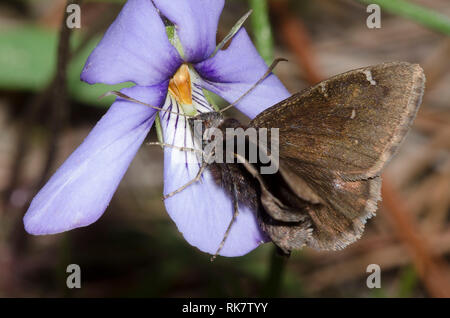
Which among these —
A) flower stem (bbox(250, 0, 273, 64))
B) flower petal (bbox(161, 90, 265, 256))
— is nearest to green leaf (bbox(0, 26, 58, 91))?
flower stem (bbox(250, 0, 273, 64))

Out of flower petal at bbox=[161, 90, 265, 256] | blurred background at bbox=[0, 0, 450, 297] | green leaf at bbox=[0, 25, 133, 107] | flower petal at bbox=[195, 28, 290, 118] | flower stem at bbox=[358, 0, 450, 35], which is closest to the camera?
flower petal at bbox=[161, 90, 265, 256]

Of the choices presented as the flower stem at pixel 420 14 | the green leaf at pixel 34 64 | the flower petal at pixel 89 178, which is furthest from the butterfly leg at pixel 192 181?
the green leaf at pixel 34 64

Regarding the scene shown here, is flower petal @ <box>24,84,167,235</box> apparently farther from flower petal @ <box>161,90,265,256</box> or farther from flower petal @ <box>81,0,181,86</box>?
flower petal @ <box>161,90,265,256</box>

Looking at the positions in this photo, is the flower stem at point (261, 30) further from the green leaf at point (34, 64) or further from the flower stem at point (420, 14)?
the green leaf at point (34, 64)

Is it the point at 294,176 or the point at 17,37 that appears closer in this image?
the point at 294,176

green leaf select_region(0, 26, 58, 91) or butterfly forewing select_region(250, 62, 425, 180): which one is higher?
green leaf select_region(0, 26, 58, 91)

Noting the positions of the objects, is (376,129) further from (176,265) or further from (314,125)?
(176,265)
